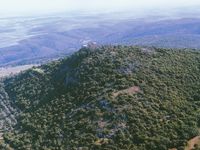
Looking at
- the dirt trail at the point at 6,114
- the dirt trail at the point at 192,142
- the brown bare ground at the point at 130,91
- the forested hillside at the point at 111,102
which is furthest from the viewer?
the dirt trail at the point at 6,114

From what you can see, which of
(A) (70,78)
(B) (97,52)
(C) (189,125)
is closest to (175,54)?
(B) (97,52)

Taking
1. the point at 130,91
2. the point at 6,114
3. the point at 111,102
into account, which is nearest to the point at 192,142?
the point at 111,102

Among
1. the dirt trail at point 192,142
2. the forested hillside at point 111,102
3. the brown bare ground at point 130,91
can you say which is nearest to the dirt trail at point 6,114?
the forested hillside at point 111,102

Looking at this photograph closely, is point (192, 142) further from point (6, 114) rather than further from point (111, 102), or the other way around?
point (6, 114)

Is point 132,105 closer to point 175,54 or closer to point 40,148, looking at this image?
point 40,148

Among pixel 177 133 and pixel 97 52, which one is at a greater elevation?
pixel 97 52

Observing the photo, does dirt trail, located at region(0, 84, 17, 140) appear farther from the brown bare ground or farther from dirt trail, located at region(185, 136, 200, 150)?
dirt trail, located at region(185, 136, 200, 150)

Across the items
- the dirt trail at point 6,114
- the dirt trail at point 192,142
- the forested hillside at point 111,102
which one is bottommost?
the dirt trail at point 6,114

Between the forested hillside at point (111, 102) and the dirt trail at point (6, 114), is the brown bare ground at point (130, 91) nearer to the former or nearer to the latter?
the forested hillside at point (111, 102)

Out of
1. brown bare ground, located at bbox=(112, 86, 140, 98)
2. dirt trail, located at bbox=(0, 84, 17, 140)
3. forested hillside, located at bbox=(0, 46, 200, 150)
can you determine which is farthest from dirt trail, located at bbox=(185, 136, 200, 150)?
dirt trail, located at bbox=(0, 84, 17, 140)
